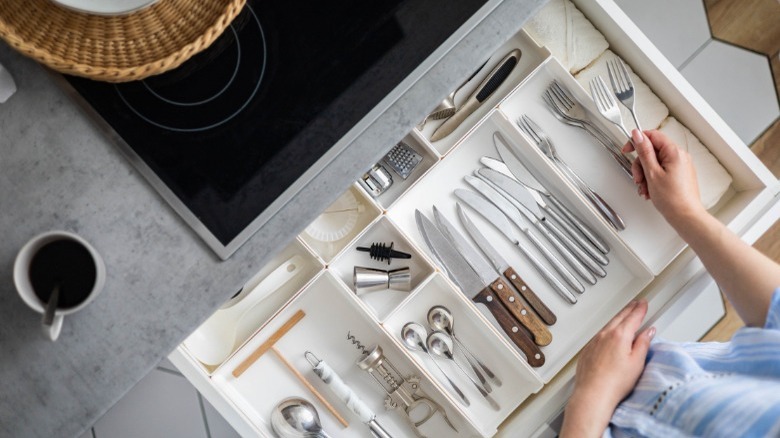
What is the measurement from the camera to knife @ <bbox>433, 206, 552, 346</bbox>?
984 mm

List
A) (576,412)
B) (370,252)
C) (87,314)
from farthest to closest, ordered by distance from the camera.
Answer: (370,252) < (576,412) < (87,314)

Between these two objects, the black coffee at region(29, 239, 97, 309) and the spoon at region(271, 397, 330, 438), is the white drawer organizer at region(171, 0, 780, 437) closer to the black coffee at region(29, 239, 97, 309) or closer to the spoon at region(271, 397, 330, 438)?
the spoon at region(271, 397, 330, 438)

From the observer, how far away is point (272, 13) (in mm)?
656

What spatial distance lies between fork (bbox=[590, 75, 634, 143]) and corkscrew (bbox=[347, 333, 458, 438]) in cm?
47

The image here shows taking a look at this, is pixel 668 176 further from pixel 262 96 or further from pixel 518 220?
pixel 262 96

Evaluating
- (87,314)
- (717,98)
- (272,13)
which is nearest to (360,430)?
(87,314)

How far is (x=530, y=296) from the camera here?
99 cm

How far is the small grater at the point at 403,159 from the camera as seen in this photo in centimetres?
97

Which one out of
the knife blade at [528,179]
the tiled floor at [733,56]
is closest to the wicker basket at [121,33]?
the knife blade at [528,179]

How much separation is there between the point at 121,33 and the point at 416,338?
1.94ft

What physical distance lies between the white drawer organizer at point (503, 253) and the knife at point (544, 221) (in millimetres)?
25

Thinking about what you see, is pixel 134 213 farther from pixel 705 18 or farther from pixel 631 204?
pixel 705 18

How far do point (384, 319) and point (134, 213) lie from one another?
430mm

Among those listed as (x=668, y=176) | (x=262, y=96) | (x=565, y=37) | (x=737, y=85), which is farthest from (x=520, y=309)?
(x=737, y=85)
